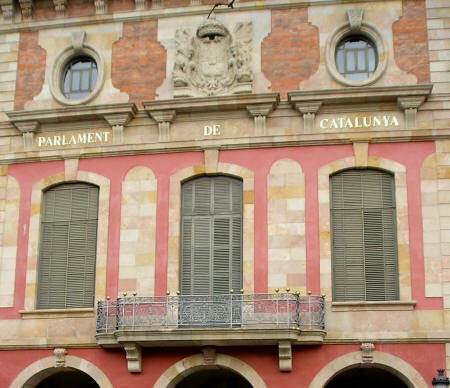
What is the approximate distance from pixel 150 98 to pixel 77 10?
3.56 m

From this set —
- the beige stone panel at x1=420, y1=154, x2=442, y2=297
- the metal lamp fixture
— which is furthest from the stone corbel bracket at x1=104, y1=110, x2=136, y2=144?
the metal lamp fixture

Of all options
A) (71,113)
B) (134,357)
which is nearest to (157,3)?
(71,113)

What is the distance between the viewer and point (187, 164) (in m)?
24.0

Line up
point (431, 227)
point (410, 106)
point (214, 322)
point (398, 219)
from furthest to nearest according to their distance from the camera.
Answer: point (410, 106) < point (398, 219) < point (431, 227) < point (214, 322)

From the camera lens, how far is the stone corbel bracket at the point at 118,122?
24.3 m

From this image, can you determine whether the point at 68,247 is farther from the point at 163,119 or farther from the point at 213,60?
the point at 213,60

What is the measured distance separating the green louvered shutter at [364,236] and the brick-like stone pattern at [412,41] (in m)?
2.81

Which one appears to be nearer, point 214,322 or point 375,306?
point 214,322

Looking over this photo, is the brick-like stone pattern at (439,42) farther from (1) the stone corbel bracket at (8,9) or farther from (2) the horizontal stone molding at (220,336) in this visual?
(1) the stone corbel bracket at (8,9)

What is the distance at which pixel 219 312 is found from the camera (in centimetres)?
2189

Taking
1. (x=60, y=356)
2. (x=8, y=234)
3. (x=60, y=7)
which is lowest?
(x=60, y=356)

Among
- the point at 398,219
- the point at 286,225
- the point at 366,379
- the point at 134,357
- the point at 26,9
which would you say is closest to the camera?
the point at 134,357

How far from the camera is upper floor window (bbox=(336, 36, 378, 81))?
2414 centimetres

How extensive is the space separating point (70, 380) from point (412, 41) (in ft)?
42.0
